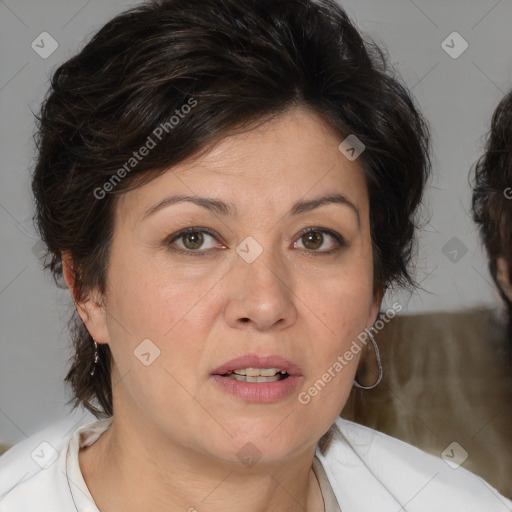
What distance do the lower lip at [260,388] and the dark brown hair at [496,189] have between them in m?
0.94

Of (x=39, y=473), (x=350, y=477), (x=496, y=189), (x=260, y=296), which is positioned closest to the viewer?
(x=260, y=296)

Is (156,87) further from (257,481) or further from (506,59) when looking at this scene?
(506,59)

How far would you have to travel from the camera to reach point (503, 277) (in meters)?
2.32

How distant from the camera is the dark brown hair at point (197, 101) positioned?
1.46m

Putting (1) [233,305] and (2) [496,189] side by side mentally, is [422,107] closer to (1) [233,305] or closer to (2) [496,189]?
(2) [496,189]

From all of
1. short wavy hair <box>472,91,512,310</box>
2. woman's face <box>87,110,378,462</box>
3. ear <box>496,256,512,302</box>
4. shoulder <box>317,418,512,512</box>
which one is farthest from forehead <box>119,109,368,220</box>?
ear <box>496,256,512,302</box>

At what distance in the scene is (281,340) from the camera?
142cm

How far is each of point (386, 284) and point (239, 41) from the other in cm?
58

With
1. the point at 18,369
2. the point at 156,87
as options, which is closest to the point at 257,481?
the point at 156,87

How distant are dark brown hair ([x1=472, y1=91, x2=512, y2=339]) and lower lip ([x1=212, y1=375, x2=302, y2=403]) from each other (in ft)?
3.07

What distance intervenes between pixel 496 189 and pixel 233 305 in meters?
1.03

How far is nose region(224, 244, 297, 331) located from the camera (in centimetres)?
137

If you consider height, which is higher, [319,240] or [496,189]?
[319,240]

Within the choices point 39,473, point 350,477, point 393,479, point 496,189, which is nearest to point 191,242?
point 39,473
